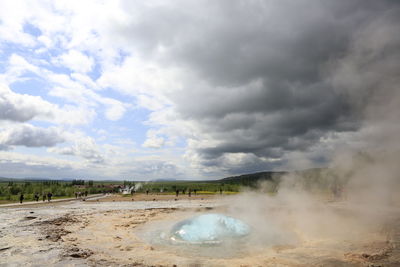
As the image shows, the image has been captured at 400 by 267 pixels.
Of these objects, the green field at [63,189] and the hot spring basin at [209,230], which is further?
the green field at [63,189]

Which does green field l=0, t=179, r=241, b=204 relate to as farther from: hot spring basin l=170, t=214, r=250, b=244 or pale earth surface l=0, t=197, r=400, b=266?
hot spring basin l=170, t=214, r=250, b=244

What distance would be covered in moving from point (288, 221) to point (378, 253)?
1017cm

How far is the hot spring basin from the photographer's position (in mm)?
14788

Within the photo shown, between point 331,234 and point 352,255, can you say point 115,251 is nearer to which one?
point 352,255

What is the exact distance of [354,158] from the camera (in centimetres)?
2164

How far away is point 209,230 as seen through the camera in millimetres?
15797

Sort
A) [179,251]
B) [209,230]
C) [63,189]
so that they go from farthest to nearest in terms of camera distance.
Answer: [63,189] < [209,230] < [179,251]

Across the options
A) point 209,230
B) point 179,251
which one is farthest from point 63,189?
point 179,251

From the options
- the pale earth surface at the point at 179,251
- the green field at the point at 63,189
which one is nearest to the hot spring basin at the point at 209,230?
the pale earth surface at the point at 179,251

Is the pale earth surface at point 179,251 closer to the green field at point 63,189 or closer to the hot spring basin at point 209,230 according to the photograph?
the hot spring basin at point 209,230

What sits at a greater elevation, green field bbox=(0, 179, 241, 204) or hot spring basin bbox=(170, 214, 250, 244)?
hot spring basin bbox=(170, 214, 250, 244)

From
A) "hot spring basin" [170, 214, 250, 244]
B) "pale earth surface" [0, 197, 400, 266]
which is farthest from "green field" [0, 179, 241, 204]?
"hot spring basin" [170, 214, 250, 244]

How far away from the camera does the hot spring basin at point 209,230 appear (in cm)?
1479

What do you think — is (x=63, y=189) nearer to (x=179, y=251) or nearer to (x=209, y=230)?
(x=209, y=230)
